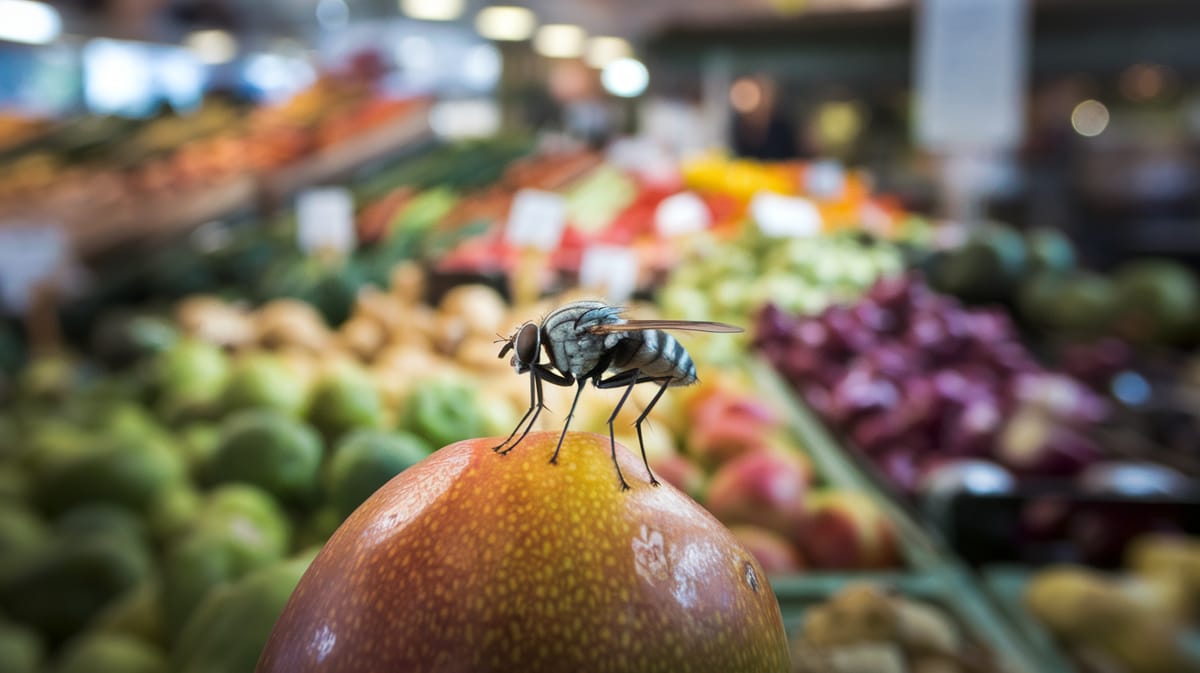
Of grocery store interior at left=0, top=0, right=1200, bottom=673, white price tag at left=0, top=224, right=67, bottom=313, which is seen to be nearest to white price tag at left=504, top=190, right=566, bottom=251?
grocery store interior at left=0, top=0, right=1200, bottom=673

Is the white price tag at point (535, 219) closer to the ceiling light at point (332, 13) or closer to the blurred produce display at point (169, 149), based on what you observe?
the blurred produce display at point (169, 149)

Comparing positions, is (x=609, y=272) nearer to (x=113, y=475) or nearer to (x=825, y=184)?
(x=113, y=475)

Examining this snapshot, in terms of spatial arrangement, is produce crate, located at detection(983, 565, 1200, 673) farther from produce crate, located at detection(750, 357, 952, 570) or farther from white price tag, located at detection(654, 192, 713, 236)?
white price tag, located at detection(654, 192, 713, 236)

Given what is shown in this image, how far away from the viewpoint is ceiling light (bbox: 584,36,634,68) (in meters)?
7.83

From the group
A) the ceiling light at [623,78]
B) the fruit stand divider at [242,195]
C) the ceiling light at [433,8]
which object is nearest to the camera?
the fruit stand divider at [242,195]

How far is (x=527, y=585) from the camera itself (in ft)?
1.34

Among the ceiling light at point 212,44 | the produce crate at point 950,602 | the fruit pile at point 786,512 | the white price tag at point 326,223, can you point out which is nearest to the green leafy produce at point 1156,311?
the fruit pile at point 786,512

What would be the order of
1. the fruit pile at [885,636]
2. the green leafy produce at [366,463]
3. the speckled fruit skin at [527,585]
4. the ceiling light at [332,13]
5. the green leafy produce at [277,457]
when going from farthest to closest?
the ceiling light at [332,13]
the green leafy produce at [277,457]
the fruit pile at [885,636]
the green leafy produce at [366,463]
the speckled fruit skin at [527,585]

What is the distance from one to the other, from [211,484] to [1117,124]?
381 inches

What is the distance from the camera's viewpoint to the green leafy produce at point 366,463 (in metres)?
0.92

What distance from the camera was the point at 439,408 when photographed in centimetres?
136

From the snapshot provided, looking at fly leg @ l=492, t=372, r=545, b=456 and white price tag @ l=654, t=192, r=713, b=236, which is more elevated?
fly leg @ l=492, t=372, r=545, b=456

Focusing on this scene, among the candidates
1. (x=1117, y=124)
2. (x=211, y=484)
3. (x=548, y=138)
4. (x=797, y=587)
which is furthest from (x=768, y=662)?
(x=1117, y=124)

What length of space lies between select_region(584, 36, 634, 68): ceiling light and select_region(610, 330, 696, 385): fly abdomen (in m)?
7.46
